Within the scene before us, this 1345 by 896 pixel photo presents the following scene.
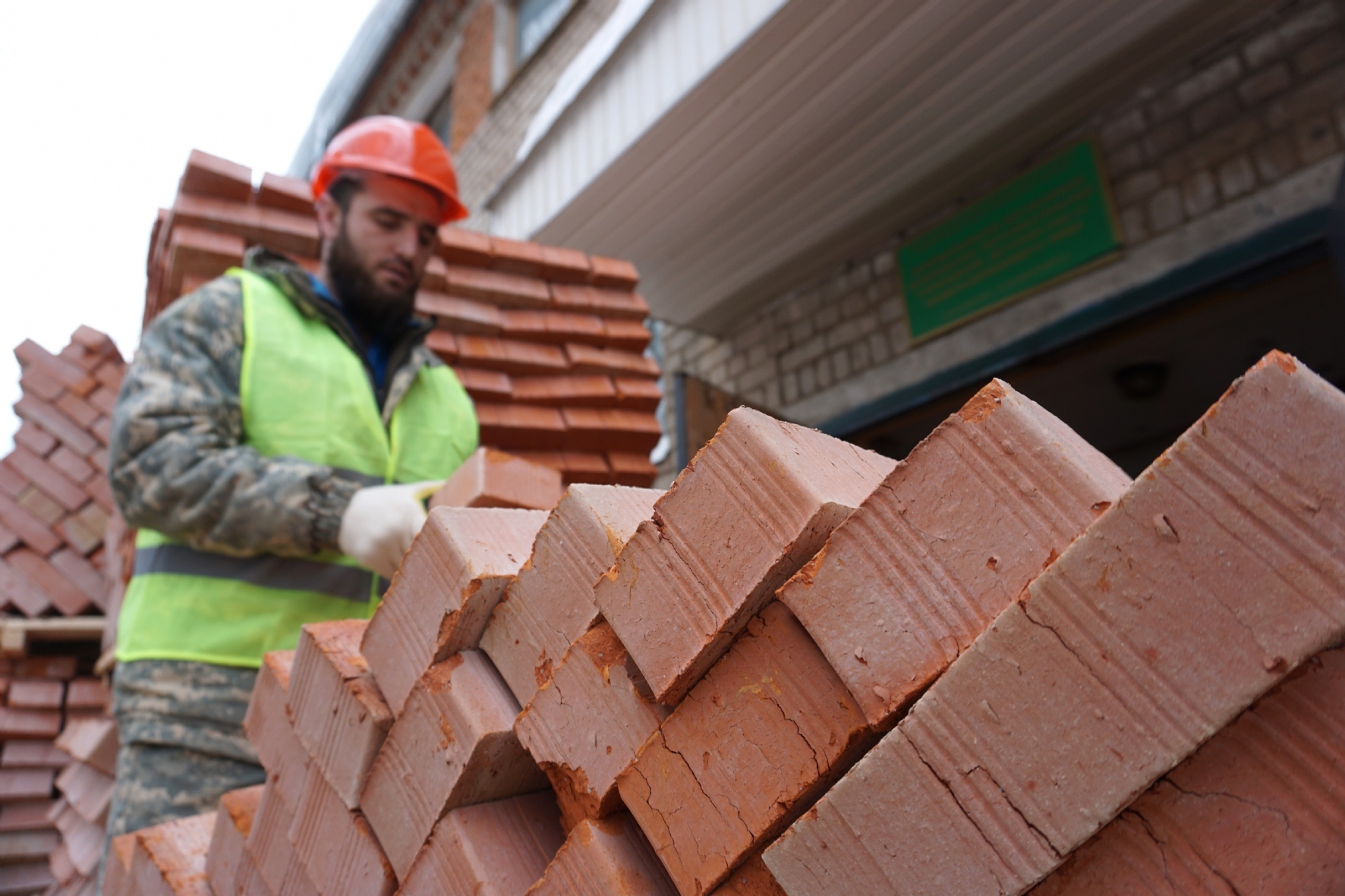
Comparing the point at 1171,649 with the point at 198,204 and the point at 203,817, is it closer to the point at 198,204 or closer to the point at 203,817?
the point at 203,817

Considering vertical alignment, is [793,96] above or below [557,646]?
above

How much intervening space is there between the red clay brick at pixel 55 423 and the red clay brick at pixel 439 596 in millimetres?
4085

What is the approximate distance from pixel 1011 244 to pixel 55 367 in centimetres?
536

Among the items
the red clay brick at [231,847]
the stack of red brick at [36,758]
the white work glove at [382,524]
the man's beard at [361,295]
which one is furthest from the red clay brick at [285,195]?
the stack of red brick at [36,758]

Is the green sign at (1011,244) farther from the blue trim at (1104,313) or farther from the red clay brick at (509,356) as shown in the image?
the red clay brick at (509,356)

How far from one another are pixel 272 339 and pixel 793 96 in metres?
2.87

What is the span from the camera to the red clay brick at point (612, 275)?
3.97m

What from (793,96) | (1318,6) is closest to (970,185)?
(793,96)

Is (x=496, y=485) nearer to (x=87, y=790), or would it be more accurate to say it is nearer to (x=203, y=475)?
(x=203, y=475)

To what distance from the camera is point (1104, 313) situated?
410 centimetres

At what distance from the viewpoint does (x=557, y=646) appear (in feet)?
3.76

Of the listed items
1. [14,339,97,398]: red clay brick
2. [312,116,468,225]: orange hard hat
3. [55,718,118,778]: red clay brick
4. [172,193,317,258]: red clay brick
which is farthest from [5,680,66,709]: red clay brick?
[312,116,468,225]: orange hard hat

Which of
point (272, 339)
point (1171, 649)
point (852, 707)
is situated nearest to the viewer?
point (1171, 649)

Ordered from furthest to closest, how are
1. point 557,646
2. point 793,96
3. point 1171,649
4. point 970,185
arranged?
point 970,185
point 793,96
point 557,646
point 1171,649
